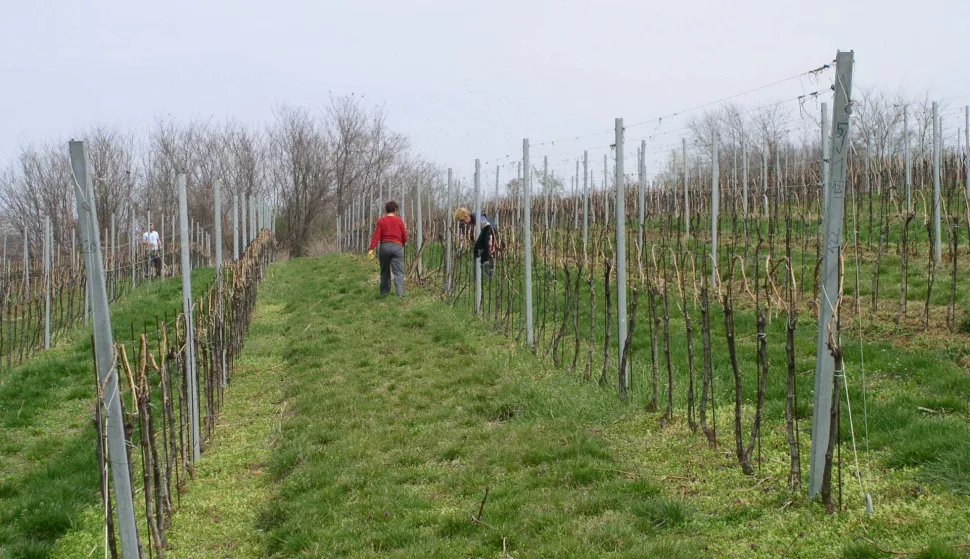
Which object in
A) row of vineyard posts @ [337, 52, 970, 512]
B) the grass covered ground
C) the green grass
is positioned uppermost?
row of vineyard posts @ [337, 52, 970, 512]

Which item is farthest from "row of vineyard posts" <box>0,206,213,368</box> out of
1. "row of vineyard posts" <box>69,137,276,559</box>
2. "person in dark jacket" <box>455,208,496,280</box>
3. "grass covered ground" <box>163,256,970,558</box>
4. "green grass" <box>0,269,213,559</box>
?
"person in dark jacket" <box>455,208,496,280</box>

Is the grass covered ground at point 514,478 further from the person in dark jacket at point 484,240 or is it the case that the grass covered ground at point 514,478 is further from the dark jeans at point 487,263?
the dark jeans at point 487,263

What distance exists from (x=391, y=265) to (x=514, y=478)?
659 centimetres

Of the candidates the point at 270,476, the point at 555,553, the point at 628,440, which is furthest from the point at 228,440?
the point at 555,553

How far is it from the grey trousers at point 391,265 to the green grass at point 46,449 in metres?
3.20

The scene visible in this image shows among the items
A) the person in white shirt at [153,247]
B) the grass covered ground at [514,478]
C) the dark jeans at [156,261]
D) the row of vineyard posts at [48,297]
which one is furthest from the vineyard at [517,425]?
the dark jeans at [156,261]

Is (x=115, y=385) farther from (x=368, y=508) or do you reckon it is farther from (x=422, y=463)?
(x=422, y=463)

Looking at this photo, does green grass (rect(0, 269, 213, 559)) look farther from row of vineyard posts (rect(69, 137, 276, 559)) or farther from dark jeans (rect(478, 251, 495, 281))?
dark jeans (rect(478, 251, 495, 281))

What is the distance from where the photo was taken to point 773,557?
2.87 m

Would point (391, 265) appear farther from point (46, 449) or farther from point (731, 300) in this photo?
point (731, 300)

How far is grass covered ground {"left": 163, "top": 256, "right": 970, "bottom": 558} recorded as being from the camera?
122 inches

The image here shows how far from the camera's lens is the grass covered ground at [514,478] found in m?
3.09

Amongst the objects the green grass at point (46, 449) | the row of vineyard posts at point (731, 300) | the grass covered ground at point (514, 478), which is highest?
the row of vineyard posts at point (731, 300)

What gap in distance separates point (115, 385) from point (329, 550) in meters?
1.22
